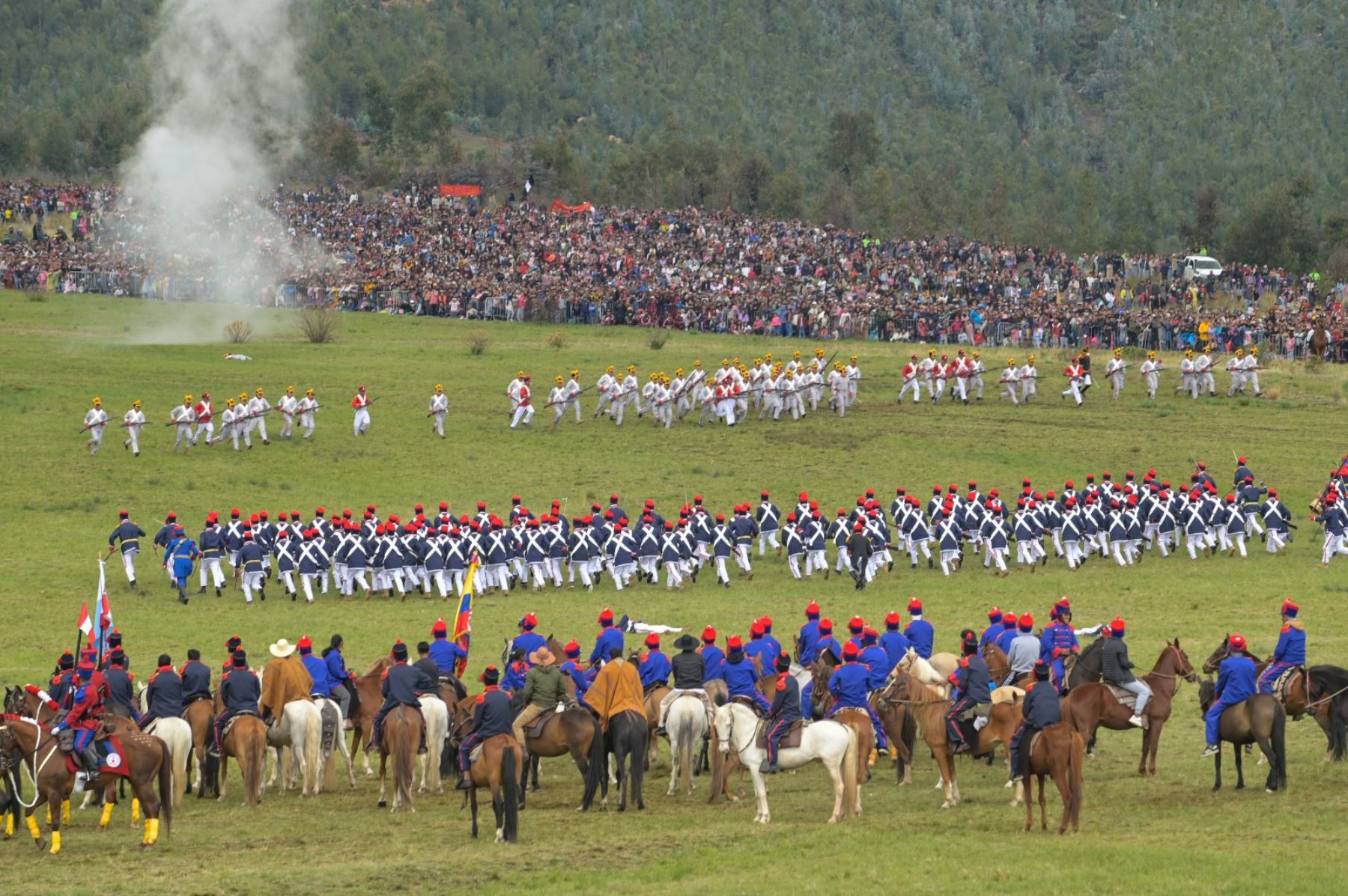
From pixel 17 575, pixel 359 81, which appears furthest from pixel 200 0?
pixel 17 575

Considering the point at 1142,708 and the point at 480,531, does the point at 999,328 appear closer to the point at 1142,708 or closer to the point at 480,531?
the point at 480,531

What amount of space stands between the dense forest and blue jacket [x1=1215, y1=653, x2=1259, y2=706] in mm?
78220

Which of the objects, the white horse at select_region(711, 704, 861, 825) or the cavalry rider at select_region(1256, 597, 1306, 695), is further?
the cavalry rider at select_region(1256, 597, 1306, 695)

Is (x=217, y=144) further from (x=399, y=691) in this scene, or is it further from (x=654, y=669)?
(x=399, y=691)

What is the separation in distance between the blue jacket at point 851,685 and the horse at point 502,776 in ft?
12.6

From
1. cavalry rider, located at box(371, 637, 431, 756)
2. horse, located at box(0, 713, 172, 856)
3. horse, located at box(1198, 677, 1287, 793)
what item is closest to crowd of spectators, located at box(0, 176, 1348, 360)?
horse, located at box(1198, 677, 1287, 793)

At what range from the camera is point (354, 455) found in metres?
49.2

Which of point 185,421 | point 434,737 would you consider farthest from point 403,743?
point 185,421

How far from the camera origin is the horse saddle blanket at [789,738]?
19.7 m

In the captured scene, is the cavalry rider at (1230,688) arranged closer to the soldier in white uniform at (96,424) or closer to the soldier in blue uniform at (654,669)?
the soldier in blue uniform at (654,669)

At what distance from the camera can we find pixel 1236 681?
20.4m

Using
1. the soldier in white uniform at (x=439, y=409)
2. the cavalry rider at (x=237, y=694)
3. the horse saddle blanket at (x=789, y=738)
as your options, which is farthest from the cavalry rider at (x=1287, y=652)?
the soldier in white uniform at (x=439, y=409)

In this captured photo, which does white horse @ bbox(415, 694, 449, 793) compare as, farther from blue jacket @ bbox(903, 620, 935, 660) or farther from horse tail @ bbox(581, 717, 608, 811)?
blue jacket @ bbox(903, 620, 935, 660)

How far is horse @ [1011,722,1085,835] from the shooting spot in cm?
1841
